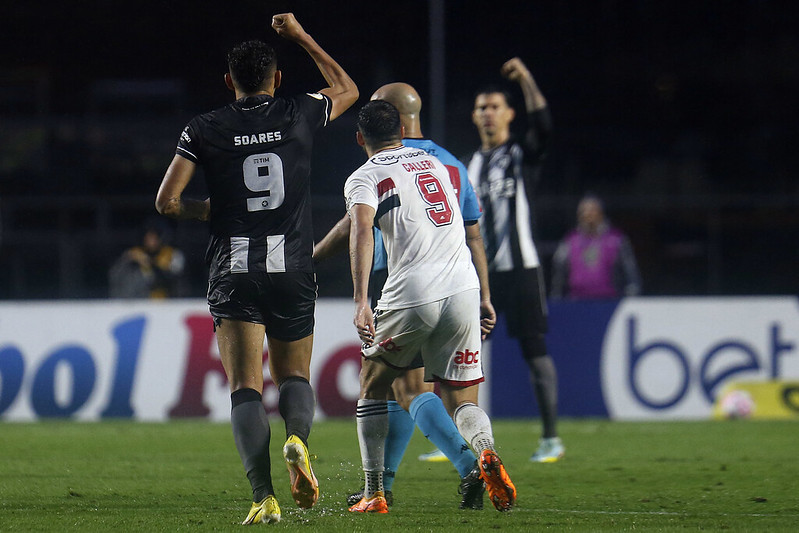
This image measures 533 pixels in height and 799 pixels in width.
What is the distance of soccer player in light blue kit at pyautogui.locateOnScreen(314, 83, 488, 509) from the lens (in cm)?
547

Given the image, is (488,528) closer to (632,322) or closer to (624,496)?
(624,496)

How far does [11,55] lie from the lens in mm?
28141

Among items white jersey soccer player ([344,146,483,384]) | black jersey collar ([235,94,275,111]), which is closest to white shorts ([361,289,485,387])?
white jersey soccer player ([344,146,483,384])

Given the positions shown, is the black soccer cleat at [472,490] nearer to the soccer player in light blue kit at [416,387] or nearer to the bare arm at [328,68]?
the soccer player in light blue kit at [416,387]

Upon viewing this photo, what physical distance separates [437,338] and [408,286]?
0.29m

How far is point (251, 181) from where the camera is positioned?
5.11m

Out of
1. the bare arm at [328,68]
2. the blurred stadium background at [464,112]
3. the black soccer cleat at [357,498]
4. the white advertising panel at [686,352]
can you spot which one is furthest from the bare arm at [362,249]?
the blurred stadium background at [464,112]

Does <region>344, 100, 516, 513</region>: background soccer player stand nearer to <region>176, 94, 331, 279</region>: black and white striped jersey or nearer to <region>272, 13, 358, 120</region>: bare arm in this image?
<region>272, 13, 358, 120</region>: bare arm

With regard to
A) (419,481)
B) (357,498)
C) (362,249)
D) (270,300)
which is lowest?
(419,481)

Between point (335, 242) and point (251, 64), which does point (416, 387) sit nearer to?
point (335, 242)

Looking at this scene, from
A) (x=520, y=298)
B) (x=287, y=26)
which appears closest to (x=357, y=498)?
(x=287, y=26)

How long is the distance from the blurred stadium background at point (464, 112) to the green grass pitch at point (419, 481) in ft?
31.1

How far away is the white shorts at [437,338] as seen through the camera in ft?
17.6

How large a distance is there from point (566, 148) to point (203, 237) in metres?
8.32
